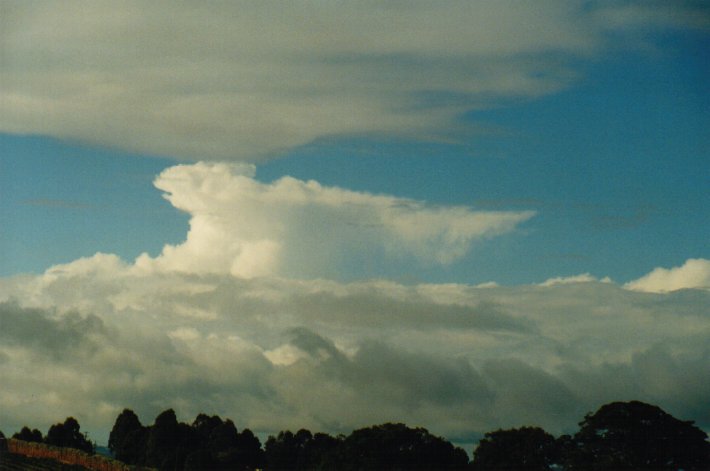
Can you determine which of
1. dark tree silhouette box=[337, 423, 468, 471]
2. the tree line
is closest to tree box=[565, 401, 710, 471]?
the tree line

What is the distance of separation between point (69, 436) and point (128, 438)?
22.9m

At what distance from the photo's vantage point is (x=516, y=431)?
97.4 meters

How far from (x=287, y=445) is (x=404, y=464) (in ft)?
141

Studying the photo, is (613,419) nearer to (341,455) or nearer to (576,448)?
(576,448)

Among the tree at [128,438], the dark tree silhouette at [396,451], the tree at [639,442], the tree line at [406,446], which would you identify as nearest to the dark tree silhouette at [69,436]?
the tree line at [406,446]

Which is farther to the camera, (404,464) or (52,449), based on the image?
(52,449)

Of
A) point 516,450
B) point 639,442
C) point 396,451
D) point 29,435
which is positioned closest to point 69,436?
point 29,435

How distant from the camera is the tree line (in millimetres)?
79562

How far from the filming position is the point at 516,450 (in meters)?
95.9

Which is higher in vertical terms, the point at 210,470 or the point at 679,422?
the point at 679,422

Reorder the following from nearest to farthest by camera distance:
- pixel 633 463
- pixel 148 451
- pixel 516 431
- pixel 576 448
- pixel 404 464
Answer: pixel 633 463 → pixel 576 448 → pixel 516 431 → pixel 404 464 → pixel 148 451

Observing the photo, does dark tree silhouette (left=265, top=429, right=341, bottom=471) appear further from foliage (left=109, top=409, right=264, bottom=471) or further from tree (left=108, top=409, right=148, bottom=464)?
tree (left=108, top=409, right=148, bottom=464)

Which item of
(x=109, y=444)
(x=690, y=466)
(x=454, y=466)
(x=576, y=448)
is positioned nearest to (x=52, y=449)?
(x=109, y=444)

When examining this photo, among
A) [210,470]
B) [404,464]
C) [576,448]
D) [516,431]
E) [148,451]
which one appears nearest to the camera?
[576,448]
